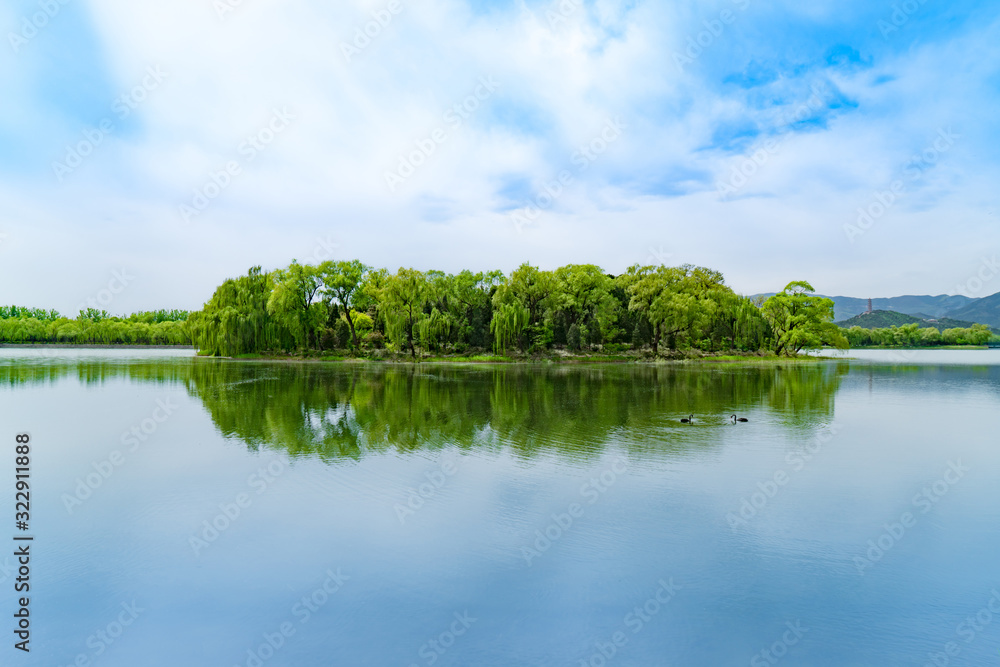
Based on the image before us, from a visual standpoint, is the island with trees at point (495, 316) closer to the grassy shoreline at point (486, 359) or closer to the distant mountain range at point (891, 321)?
the grassy shoreline at point (486, 359)

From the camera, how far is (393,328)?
5041 cm

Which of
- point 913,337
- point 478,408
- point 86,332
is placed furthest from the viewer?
point 913,337

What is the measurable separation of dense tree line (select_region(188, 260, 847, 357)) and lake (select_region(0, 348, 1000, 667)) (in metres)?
37.5

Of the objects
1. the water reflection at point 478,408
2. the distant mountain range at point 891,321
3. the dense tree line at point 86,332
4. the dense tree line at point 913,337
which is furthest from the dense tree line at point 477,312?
the distant mountain range at point 891,321

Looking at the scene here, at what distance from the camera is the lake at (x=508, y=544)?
16.7 feet

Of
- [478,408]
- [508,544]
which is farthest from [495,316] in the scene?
[508,544]

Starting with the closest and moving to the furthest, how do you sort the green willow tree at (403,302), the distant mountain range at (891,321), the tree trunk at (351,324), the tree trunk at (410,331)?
the green willow tree at (403,302) → the tree trunk at (410,331) → the tree trunk at (351,324) → the distant mountain range at (891,321)

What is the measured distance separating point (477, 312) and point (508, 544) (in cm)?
4939

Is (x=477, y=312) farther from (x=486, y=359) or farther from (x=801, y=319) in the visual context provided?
(x=801, y=319)

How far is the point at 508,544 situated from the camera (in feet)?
23.2

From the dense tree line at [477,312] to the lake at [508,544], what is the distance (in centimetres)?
3753

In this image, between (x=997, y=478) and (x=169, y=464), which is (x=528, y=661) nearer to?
(x=169, y=464)

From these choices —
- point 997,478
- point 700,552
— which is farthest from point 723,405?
point 700,552

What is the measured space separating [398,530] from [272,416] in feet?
36.4
